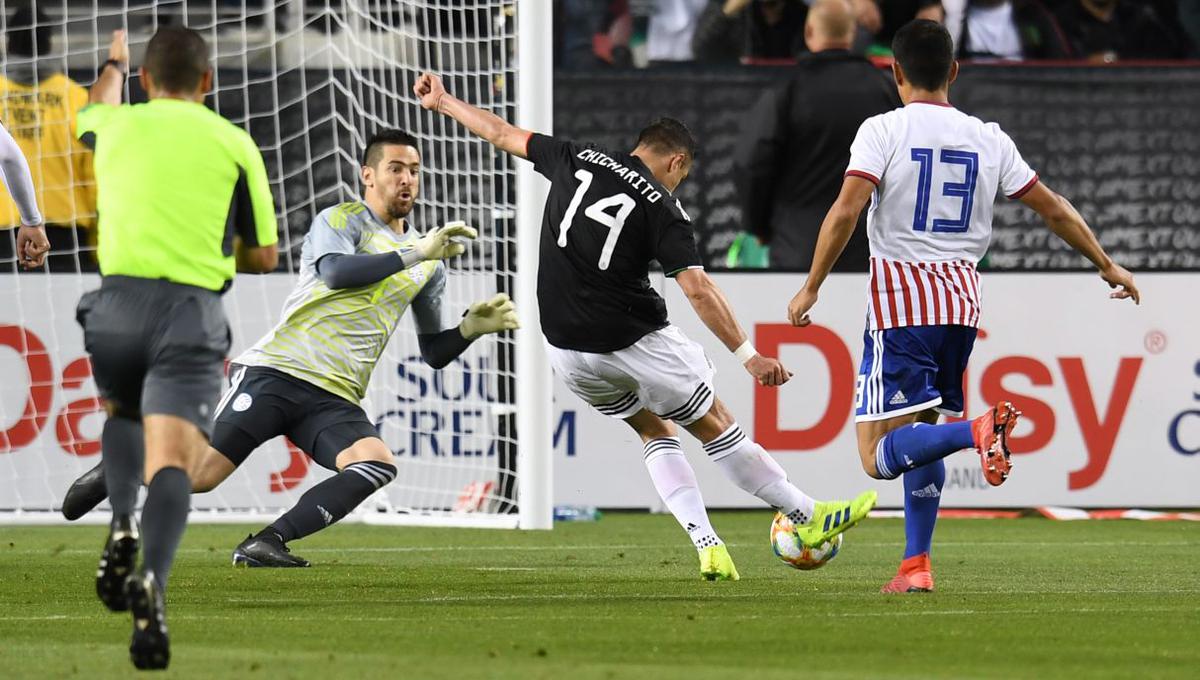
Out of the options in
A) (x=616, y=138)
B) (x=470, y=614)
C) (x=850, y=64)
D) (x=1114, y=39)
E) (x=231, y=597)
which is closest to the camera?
(x=470, y=614)

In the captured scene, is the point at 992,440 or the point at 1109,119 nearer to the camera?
the point at 992,440

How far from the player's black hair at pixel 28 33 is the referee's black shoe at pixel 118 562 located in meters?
6.99

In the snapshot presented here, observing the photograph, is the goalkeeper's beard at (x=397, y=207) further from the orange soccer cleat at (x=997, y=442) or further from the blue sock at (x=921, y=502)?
the orange soccer cleat at (x=997, y=442)

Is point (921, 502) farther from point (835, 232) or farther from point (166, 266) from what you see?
point (166, 266)

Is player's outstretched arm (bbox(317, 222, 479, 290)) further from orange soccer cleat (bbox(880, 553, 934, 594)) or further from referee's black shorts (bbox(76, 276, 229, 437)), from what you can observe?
referee's black shorts (bbox(76, 276, 229, 437))

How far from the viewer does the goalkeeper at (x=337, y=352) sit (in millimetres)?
7637

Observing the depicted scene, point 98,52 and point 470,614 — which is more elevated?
point 98,52

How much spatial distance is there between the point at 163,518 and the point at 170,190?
2.72 feet

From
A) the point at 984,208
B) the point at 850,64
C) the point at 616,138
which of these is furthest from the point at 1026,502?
the point at 984,208

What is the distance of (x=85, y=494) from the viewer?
25.2 feet

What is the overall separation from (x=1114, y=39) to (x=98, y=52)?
A: 23.0 ft

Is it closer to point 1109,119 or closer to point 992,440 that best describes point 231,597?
point 992,440

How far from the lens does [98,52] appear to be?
484 inches

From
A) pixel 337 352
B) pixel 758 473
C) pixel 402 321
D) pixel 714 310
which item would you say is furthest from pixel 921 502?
pixel 402 321
